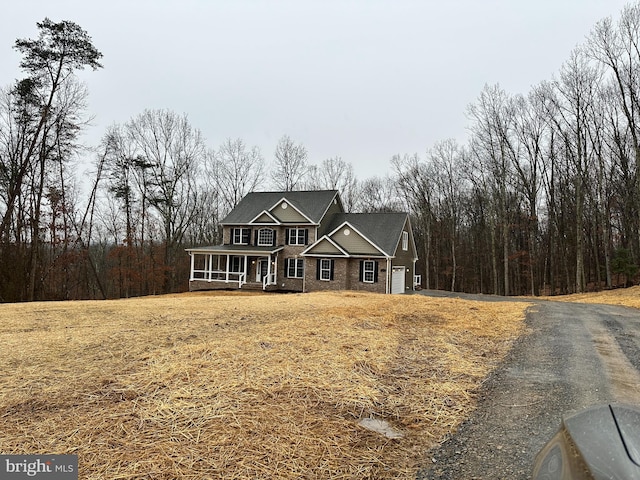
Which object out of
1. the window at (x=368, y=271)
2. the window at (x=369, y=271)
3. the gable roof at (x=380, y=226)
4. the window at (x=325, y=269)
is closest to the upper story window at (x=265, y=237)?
the gable roof at (x=380, y=226)

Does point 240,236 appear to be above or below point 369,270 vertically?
above

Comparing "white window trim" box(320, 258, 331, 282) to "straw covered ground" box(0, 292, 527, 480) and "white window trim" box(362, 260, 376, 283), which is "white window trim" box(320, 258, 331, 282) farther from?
"straw covered ground" box(0, 292, 527, 480)

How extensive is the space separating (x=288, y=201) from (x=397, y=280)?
9064mm

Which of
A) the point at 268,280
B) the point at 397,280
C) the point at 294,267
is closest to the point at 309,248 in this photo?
the point at 294,267

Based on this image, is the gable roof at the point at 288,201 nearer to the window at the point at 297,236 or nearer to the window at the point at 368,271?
the window at the point at 297,236

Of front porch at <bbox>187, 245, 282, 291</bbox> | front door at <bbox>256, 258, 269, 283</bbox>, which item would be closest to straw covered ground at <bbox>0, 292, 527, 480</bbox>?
front porch at <bbox>187, 245, 282, 291</bbox>

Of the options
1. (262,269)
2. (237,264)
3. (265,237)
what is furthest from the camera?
(237,264)

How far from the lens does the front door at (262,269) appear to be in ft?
85.3

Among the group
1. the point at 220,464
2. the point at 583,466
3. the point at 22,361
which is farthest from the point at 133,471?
the point at 22,361

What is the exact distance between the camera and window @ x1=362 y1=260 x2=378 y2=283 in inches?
902

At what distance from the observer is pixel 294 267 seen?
1011 inches

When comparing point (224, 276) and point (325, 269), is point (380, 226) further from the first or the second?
point (224, 276)

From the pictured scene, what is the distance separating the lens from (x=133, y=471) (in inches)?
98.0

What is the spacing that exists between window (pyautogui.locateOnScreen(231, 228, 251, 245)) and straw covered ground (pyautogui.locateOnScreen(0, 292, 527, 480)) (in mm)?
20226
